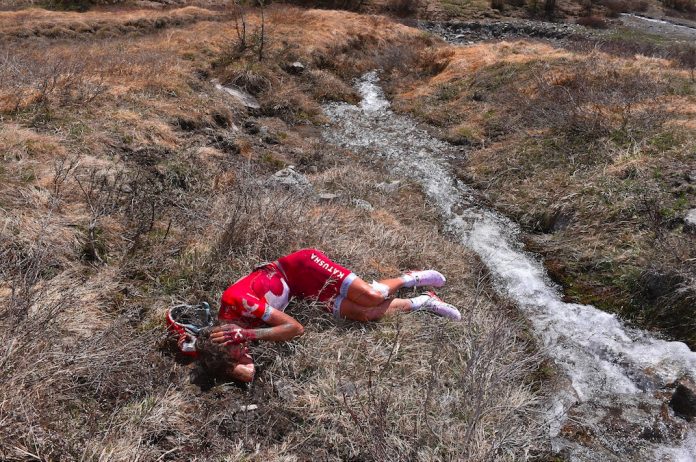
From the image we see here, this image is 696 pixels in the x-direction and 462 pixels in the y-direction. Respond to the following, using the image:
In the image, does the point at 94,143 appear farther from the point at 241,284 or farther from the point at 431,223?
the point at 431,223

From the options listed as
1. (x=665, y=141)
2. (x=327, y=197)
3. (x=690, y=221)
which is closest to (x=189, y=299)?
(x=327, y=197)

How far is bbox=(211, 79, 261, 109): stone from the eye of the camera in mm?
11898

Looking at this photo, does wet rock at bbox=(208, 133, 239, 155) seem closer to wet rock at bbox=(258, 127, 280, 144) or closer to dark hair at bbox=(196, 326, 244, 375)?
wet rock at bbox=(258, 127, 280, 144)

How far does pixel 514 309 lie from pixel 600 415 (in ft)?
5.59

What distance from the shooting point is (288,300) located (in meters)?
4.85

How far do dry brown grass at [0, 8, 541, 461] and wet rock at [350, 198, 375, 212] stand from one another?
0.13 m

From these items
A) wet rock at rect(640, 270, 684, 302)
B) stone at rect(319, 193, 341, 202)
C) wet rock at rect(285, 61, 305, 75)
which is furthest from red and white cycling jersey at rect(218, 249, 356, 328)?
wet rock at rect(285, 61, 305, 75)

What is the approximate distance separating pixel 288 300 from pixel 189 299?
41.0 inches

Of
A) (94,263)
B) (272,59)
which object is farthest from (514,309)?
(272,59)

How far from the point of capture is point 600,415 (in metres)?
4.68

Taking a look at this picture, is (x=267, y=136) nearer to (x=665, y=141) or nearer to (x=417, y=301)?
(x=417, y=301)

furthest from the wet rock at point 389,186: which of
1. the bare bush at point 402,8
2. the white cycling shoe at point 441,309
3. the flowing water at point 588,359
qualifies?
the bare bush at point 402,8

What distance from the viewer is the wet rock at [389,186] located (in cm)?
862

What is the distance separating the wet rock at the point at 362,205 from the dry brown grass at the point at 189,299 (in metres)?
0.13
